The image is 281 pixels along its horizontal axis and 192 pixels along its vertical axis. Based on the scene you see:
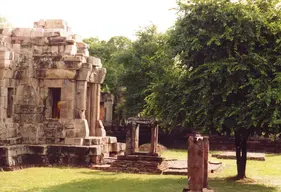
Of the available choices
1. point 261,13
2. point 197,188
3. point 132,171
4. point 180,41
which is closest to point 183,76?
point 180,41

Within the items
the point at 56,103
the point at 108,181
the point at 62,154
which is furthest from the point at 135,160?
the point at 56,103

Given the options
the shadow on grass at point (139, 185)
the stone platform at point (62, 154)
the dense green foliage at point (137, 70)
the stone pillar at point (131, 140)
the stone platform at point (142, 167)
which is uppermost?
the dense green foliage at point (137, 70)

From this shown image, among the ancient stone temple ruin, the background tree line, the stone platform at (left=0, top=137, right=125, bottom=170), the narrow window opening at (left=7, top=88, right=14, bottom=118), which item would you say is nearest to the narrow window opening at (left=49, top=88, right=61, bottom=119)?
the ancient stone temple ruin

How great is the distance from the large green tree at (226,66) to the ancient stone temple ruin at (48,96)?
4.77 metres

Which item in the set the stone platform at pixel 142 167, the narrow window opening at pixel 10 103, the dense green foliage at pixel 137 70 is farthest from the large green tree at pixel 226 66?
the dense green foliage at pixel 137 70

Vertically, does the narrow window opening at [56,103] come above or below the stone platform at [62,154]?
above

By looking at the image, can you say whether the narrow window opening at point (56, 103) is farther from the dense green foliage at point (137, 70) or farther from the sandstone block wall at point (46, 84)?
the dense green foliage at point (137, 70)

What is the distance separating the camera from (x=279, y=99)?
13.2 m

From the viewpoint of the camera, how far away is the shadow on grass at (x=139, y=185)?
13703 mm

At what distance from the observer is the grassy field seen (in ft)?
45.0

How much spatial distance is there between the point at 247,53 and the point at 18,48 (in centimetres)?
920

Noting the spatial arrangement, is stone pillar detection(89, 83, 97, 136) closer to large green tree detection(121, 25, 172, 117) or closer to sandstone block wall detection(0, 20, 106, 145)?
sandstone block wall detection(0, 20, 106, 145)

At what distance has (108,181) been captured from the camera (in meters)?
15.4

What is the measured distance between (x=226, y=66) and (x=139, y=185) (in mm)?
4375
